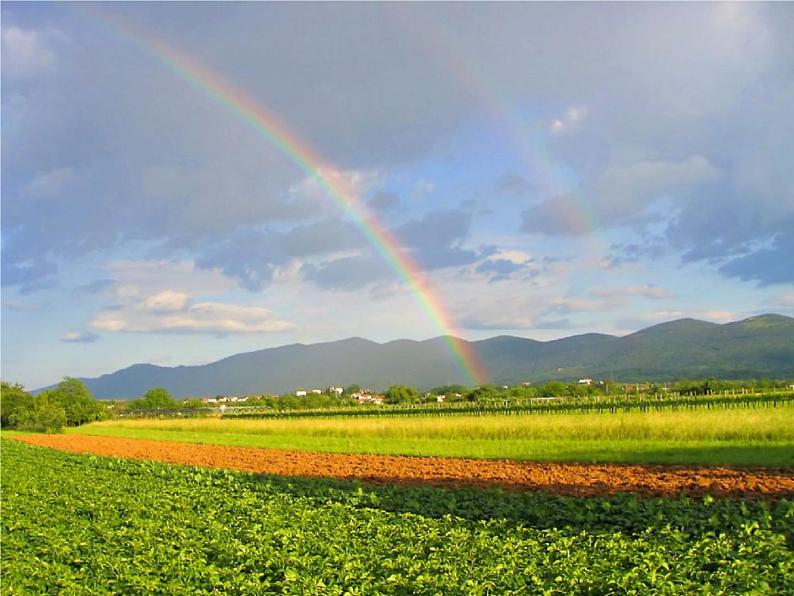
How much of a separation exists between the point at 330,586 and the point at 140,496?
11.7m

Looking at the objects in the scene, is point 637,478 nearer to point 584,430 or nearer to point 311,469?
point 311,469

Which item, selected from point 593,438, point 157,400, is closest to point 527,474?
point 593,438

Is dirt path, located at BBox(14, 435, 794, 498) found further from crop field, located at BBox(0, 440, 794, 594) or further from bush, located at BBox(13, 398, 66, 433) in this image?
bush, located at BBox(13, 398, 66, 433)

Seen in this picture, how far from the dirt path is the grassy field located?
307 centimetres

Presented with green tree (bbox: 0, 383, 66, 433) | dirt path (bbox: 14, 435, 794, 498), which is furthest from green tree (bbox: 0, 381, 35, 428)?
dirt path (bbox: 14, 435, 794, 498)

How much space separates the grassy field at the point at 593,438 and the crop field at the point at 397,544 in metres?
13.6

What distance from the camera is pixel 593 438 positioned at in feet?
117

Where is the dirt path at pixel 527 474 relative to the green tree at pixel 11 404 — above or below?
below

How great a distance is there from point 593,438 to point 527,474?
551 inches

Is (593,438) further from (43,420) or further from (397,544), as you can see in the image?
(43,420)

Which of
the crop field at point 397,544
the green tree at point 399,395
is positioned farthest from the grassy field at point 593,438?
the green tree at point 399,395

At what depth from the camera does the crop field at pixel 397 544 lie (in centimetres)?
901

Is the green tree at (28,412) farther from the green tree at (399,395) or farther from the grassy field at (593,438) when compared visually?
the green tree at (399,395)

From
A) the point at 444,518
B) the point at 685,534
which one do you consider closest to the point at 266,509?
the point at 444,518
